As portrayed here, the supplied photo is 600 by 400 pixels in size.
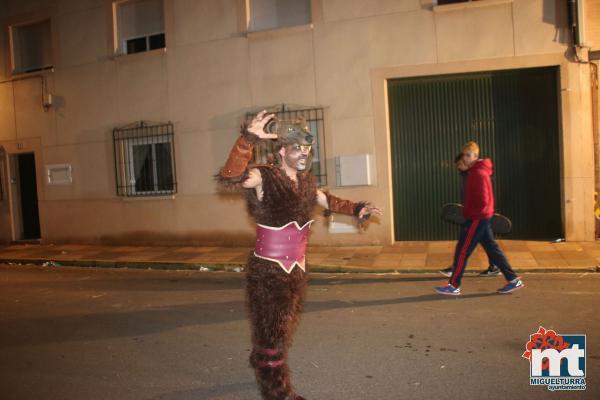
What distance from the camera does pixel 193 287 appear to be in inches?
317

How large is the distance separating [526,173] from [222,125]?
6588mm

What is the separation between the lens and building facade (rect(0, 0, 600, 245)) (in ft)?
33.1

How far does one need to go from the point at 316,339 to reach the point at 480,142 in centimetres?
699

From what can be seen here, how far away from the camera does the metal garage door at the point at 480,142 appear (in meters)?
10.4

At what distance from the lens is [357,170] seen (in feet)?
35.4

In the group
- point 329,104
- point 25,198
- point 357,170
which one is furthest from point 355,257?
point 25,198

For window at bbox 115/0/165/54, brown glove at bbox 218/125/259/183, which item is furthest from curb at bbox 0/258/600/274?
brown glove at bbox 218/125/259/183

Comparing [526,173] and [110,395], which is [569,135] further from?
[110,395]

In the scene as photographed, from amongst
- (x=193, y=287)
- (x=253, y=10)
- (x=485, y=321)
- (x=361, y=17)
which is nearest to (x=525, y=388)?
(x=485, y=321)

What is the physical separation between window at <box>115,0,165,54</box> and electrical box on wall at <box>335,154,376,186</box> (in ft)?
18.4

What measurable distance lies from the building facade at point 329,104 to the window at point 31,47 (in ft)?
1.61

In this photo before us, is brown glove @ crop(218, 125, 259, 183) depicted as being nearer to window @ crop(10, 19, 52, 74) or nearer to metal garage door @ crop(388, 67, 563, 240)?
metal garage door @ crop(388, 67, 563, 240)

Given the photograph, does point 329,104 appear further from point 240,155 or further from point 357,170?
point 240,155

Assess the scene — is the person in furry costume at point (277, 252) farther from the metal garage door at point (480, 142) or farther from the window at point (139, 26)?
the window at point (139, 26)
